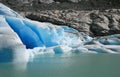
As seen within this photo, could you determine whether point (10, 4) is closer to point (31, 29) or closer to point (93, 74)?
point (31, 29)

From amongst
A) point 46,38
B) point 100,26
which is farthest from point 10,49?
point 100,26

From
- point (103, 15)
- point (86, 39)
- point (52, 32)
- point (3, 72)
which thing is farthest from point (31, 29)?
point (103, 15)

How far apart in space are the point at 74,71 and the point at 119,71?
98cm

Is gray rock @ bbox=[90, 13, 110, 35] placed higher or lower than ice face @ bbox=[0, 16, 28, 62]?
lower

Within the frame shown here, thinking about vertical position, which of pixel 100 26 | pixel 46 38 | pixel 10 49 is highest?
pixel 10 49

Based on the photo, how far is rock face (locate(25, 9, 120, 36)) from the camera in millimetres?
17844

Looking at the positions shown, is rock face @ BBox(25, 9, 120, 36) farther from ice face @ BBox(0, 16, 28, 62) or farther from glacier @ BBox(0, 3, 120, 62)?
ice face @ BBox(0, 16, 28, 62)

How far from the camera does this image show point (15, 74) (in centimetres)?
680

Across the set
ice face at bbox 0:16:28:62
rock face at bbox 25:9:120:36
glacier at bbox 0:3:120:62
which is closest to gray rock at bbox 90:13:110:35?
rock face at bbox 25:9:120:36

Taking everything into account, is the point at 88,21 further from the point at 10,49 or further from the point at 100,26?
the point at 10,49

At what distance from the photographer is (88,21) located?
18250mm

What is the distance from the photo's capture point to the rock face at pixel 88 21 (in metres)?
17.8

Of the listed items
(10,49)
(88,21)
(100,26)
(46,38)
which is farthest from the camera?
(88,21)

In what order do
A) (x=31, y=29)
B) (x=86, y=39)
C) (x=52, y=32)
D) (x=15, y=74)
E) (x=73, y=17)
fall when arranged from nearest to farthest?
(x=15, y=74), (x=31, y=29), (x=52, y=32), (x=86, y=39), (x=73, y=17)
